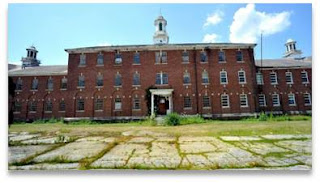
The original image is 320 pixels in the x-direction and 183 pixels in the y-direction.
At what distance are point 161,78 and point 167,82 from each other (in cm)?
56

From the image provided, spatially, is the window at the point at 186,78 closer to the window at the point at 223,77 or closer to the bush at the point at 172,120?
the window at the point at 223,77

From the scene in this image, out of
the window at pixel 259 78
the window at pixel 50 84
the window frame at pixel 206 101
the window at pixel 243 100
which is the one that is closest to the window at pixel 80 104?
the window at pixel 50 84

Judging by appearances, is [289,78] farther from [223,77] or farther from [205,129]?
[205,129]

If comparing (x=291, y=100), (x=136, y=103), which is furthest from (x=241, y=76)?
(x=136, y=103)

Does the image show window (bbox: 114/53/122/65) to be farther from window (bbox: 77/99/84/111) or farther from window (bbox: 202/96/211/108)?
window (bbox: 202/96/211/108)

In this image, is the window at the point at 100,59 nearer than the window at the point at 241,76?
No

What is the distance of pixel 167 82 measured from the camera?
14.2 m

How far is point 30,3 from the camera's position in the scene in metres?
4.79

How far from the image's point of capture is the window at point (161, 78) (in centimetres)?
1423

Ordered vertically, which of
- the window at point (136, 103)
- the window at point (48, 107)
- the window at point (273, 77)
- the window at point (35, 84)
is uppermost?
the window at point (273, 77)
